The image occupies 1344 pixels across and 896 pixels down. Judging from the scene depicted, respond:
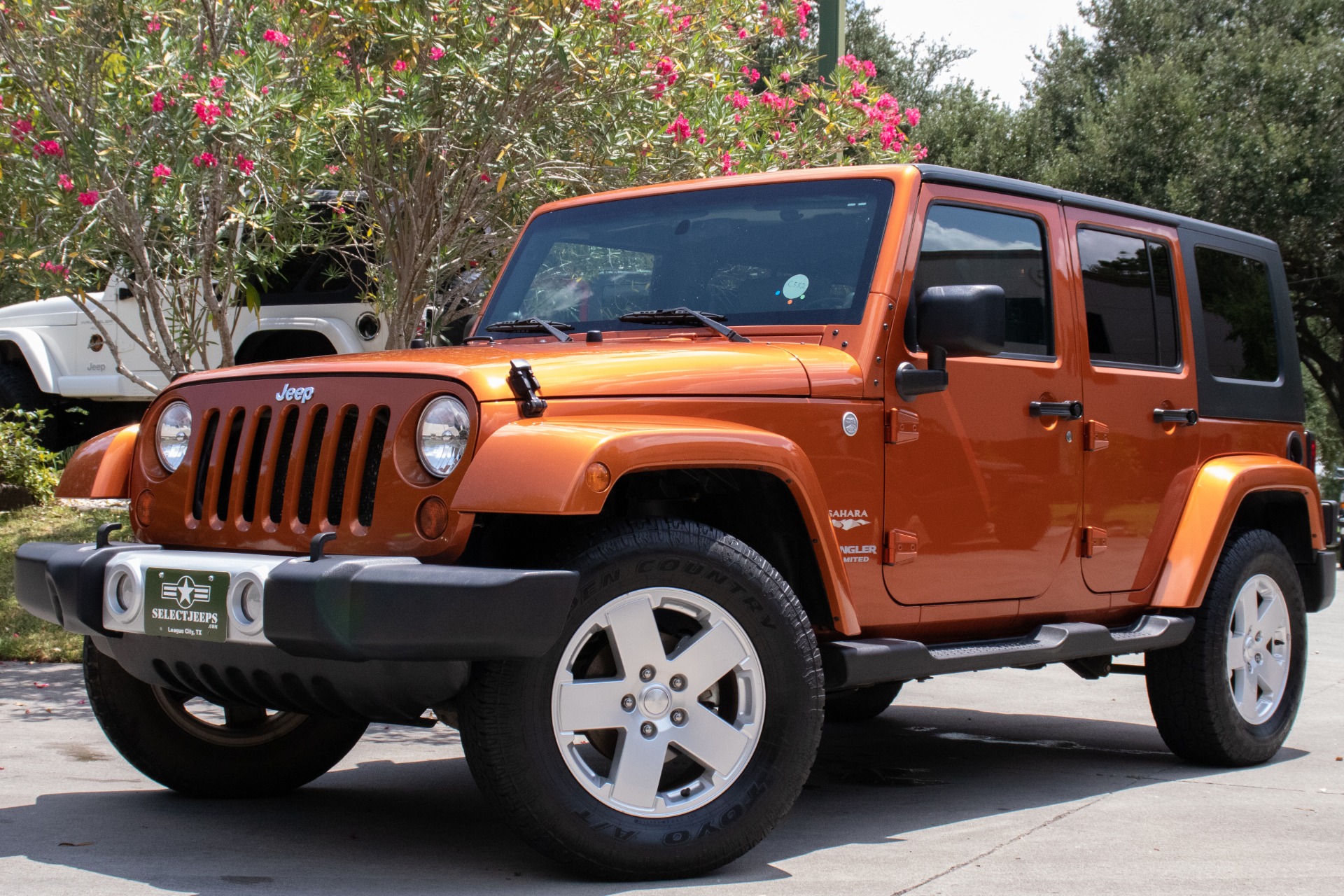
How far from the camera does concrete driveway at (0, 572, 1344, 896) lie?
390 cm

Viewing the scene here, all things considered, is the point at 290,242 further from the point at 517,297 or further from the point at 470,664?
the point at 470,664

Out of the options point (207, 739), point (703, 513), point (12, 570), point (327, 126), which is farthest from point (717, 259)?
point (12, 570)

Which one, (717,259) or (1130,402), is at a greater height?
(717,259)

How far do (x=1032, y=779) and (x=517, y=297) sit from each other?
255 cm

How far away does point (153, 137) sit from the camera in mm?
7168

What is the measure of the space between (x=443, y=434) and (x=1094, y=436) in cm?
248

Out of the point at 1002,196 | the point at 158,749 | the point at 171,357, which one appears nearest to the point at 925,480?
the point at 1002,196

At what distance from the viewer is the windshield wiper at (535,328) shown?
192 inches

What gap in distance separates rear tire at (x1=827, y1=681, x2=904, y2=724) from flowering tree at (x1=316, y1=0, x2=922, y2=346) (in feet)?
9.30

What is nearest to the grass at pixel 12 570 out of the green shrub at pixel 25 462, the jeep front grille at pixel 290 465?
the green shrub at pixel 25 462

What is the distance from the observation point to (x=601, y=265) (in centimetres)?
526

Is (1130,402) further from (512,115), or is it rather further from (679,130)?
(512,115)

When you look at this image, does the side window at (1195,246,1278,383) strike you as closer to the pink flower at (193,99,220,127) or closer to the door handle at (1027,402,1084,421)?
the door handle at (1027,402,1084,421)

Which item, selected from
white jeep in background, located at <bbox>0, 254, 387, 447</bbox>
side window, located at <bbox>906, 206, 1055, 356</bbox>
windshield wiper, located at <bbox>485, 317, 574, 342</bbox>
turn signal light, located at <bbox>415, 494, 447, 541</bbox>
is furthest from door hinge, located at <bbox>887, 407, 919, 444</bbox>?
white jeep in background, located at <bbox>0, 254, 387, 447</bbox>
